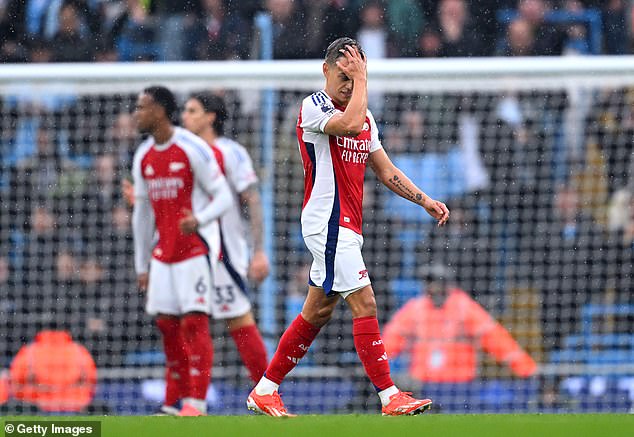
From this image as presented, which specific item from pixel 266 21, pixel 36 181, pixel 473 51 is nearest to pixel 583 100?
pixel 473 51

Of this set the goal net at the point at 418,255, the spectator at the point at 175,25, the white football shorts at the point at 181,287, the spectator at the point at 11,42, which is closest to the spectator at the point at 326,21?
the goal net at the point at 418,255

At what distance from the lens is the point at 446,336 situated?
1030 centimetres

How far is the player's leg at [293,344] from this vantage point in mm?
6090

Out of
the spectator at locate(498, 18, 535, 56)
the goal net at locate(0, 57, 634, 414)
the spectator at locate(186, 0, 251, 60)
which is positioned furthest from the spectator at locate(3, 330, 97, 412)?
the spectator at locate(498, 18, 535, 56)

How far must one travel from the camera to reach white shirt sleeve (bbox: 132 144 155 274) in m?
8.30

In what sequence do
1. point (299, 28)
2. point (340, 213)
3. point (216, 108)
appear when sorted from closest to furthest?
1. point (340, 213)
2. point (216, 108)
3. point (299, 28)

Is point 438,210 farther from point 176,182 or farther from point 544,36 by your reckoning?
point 544,36

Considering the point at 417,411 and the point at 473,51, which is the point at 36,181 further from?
the point at 417,411

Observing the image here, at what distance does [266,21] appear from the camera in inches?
438

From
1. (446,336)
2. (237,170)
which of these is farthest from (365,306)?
(446,336)

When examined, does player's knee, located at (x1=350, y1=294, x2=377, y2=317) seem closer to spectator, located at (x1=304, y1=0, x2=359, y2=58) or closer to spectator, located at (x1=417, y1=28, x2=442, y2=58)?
spectator, located at (x1=304, y1=0, x2=359, y2=58)

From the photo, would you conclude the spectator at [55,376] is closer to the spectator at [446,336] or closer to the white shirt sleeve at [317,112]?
the spectator at [446,336]

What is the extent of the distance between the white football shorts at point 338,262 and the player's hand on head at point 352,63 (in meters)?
0.75

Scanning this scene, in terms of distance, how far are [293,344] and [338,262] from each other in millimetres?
540
